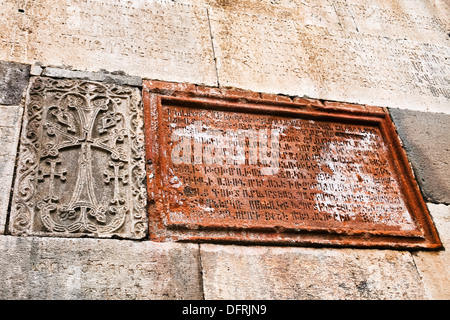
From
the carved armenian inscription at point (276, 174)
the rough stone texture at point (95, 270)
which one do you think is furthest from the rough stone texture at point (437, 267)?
the rough stone texture at point (95, 270)

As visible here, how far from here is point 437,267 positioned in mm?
3021

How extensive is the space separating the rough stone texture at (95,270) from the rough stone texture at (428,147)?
1822mm

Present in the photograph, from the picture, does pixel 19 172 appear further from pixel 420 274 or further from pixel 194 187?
pixel 420 274

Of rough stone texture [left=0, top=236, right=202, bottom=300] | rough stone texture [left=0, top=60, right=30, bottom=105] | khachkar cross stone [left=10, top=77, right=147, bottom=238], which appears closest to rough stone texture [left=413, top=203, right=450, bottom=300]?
rough stone texture [left=0, top=236, right=202, bottom=300]

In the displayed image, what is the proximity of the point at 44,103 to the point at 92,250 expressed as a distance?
1001 millimetres

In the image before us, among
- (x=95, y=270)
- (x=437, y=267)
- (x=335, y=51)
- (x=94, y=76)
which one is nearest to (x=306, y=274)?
(x=437, y=267)

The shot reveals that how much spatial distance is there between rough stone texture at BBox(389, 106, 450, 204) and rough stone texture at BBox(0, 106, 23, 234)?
2.62 meters

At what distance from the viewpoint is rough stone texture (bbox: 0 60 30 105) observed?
289 cm

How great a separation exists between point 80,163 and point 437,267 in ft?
7.38

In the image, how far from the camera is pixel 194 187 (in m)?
2.90

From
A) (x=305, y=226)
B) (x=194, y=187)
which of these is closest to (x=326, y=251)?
(x=305, y=226)

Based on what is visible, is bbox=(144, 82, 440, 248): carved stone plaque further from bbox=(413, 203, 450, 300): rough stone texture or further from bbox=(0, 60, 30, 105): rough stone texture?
bbox=(0, 60, 30, 105): rough stone texture
